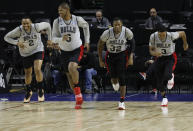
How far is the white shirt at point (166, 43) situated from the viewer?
1088cm

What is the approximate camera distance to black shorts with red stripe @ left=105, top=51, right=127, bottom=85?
33.7 ft

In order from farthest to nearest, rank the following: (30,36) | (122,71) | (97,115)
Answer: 1. (30,36)
2. (122,71)
3. (97,115)

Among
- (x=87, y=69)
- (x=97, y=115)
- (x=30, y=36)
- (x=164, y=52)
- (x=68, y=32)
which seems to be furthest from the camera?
(x=87, y=69)

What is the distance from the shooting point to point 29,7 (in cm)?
1898

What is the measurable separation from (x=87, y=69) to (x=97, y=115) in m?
5.41

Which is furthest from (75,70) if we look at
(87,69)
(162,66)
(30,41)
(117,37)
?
(87,69)

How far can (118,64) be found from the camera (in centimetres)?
1034

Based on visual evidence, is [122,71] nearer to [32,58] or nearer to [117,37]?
[117,37]

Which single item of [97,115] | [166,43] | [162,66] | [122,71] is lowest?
[97,115]

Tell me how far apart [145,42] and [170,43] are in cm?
392

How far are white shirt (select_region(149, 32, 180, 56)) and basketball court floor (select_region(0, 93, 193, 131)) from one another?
3.90 feet

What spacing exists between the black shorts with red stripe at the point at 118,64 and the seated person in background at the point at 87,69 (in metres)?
3.66

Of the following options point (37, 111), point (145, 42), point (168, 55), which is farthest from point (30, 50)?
point (145, 42)

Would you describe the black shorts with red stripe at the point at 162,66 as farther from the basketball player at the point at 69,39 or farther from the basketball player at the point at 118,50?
the basketball player at the point at 69,39
